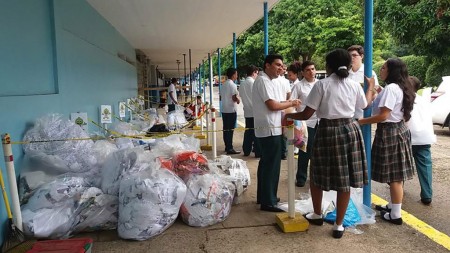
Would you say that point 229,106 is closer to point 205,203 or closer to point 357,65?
point 357,65

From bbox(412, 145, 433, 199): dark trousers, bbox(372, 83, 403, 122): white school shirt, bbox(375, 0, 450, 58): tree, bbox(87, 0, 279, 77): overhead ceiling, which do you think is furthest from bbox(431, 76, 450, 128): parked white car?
bbox(372, 83, 403, 122): white school shirt

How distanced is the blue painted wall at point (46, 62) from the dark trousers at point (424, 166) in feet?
13.9

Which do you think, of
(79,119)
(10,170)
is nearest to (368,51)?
(10,170)

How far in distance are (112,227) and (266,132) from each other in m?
1.77

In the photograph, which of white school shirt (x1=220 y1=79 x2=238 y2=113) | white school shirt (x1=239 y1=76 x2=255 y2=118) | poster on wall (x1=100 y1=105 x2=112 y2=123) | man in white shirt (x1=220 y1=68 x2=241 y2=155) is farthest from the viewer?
white school shirt (x1=220 y1=79 x2=238 y2=113)

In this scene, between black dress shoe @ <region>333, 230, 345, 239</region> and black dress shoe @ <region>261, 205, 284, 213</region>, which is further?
black dress shoe @ <region>261, 205, 284, 213</region>

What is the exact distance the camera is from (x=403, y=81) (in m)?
3.54

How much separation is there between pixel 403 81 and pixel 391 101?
288 millimetres

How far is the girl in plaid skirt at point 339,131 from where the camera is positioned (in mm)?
3166

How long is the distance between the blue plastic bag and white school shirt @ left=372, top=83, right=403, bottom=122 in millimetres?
934

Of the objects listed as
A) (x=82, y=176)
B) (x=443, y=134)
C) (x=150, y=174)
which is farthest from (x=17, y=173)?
(x=443, y=134)

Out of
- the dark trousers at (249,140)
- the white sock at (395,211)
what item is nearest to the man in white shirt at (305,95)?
the white sock at (395,211)

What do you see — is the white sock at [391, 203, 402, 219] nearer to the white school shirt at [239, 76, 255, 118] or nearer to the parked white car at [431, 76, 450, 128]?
the white school shirt at [239, 76, 255, 118]

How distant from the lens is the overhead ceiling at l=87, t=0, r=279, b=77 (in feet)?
21.1
